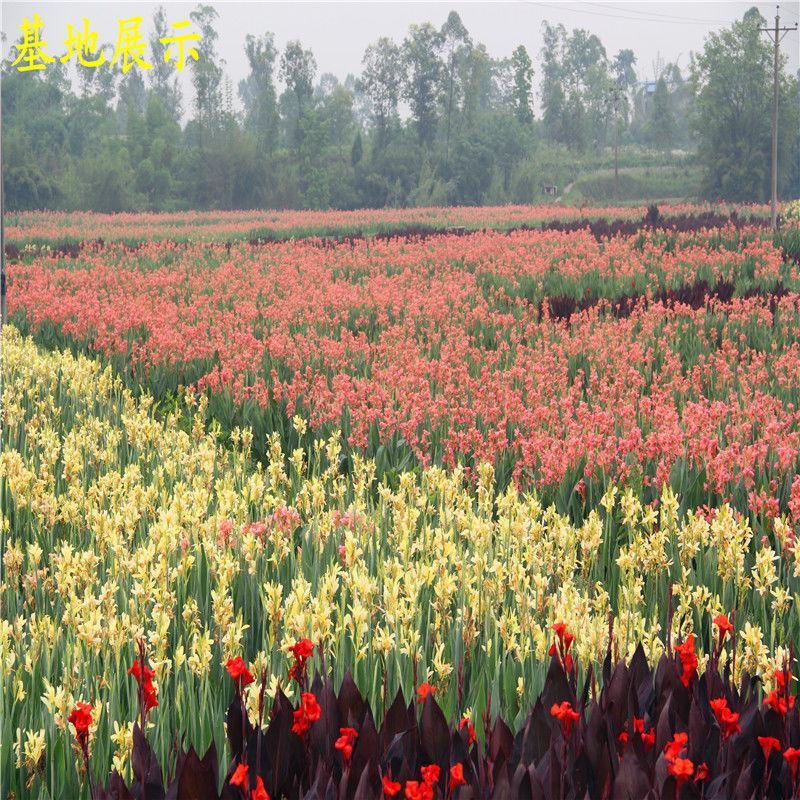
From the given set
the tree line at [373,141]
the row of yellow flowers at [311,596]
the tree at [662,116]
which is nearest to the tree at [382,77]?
the tree line at [373,141]

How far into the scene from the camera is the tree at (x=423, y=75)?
56.5 meters

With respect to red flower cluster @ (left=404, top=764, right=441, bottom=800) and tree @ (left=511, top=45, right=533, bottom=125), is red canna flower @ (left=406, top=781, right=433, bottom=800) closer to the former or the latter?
red flower cluster @ (left=404, top=764, right=441, bottom=800)

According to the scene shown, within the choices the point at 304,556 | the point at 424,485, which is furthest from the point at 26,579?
the point at 424,485

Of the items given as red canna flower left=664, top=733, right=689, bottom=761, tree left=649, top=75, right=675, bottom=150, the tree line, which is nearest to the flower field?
red canna flower left=664, top=733, right=689, bottom=761

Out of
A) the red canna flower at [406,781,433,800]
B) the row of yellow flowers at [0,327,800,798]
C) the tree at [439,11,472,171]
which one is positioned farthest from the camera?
the tree at [439,11,472,171]

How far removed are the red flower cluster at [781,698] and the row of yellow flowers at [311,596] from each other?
25 cm

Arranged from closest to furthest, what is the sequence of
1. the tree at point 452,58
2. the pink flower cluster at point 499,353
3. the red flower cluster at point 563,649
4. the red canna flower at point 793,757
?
1. the red canna flower at point 793,757
2. the red flower cluster at point 563,649
3. the pink flower cluster at point 499,353
4. the tree at point 452,58

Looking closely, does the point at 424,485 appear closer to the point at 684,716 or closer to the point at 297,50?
the point at 684,716

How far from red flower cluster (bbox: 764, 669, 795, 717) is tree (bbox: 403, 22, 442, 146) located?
57589 mm

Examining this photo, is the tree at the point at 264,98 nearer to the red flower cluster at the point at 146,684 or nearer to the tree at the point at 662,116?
the tree at the point at 662,116

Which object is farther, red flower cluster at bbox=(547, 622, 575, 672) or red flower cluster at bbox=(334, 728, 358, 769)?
red flower cluster at bbox=(547, 622, 575, 672)

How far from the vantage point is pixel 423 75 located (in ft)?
195

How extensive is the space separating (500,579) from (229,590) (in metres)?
1.00

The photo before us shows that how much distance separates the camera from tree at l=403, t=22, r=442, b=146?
56.5 metres
